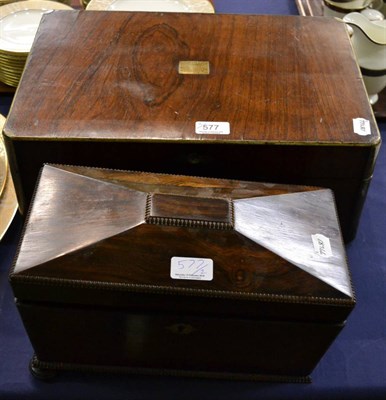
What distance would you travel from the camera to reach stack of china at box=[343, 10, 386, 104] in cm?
131

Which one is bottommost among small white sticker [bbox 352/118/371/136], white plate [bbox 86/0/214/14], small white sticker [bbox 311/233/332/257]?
small white sticker [bbox 311/233/332/257]

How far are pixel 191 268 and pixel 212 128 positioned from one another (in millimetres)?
300

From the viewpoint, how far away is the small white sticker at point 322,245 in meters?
0.83

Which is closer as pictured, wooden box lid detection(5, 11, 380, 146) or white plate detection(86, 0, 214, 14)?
wooden box lid detection(5, 11, 380, 146)

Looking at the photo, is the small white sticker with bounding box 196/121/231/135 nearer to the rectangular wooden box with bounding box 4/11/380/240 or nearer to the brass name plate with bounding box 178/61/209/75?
the rectangular wooden box with bounding box 4/11/380/240

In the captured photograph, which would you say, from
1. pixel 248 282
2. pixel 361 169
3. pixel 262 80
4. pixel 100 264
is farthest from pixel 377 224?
pixel 100 264

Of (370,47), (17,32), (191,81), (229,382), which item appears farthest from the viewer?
(17,32)

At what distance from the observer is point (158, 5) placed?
1516mm

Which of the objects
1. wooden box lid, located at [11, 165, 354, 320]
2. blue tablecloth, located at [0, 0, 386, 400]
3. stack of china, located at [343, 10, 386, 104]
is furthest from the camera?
stack of china, located at [343, 10, 386, 104]

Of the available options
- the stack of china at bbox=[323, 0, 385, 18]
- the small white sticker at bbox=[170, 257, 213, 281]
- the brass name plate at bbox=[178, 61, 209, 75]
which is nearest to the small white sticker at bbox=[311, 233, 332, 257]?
the small white sticker at bbox=[170, 257, 213, 281]

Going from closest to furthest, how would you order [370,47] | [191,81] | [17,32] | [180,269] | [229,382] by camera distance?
[180,269] < [229,382] < [191,81] < [370,47] < [17,32]

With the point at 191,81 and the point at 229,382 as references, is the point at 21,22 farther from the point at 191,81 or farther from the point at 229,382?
the point at 229,382

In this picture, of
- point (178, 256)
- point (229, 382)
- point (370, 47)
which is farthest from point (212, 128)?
point (370, 47)

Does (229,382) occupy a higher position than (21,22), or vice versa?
(21,22)
